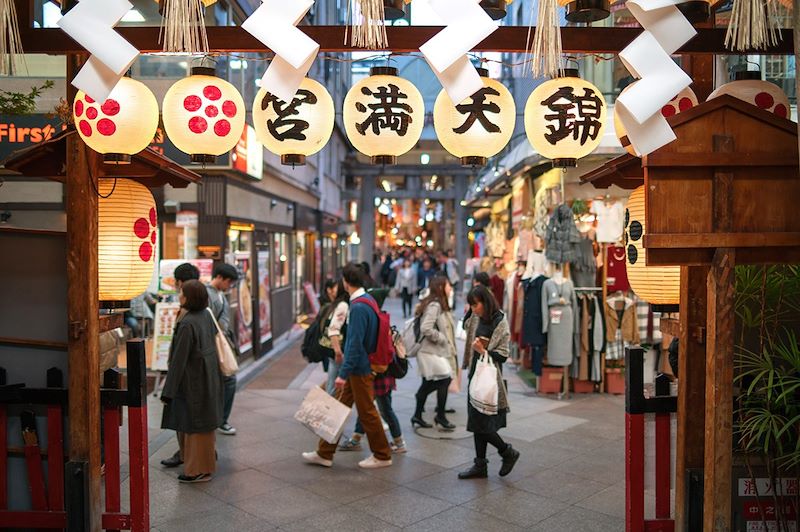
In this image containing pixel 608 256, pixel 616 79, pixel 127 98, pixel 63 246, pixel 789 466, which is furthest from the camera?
pixel 616 79

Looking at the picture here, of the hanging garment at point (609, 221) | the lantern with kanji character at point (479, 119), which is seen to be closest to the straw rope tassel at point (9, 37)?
the lantern with kanji character at point (479, 119)

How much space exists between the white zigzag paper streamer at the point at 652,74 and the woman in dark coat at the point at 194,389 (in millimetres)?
4881

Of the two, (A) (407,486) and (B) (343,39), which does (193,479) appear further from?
(B) (343,39)

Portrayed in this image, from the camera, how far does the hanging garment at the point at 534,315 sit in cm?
1094

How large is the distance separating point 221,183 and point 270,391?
377cm

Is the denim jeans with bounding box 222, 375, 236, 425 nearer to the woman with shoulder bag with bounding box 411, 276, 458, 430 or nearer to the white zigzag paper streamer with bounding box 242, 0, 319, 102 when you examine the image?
the woman with shoulder bag with bounding box 411, 276, 458, 430

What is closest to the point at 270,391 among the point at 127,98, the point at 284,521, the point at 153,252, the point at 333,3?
the point at 284,521

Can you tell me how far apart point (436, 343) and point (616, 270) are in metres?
3.85

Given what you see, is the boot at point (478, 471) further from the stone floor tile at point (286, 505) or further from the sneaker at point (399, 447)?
the stone floor tile at point (286, 505)

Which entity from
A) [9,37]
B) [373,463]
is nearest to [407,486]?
[373,463]

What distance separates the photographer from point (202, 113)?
4941mm

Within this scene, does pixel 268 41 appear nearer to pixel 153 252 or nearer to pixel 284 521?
pixel 153 252

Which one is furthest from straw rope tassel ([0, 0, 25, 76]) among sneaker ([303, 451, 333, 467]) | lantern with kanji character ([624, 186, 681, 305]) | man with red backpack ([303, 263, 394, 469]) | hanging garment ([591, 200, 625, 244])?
hanging garment ([591, 200, 625, 244])

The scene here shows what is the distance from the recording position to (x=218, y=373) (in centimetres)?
721
